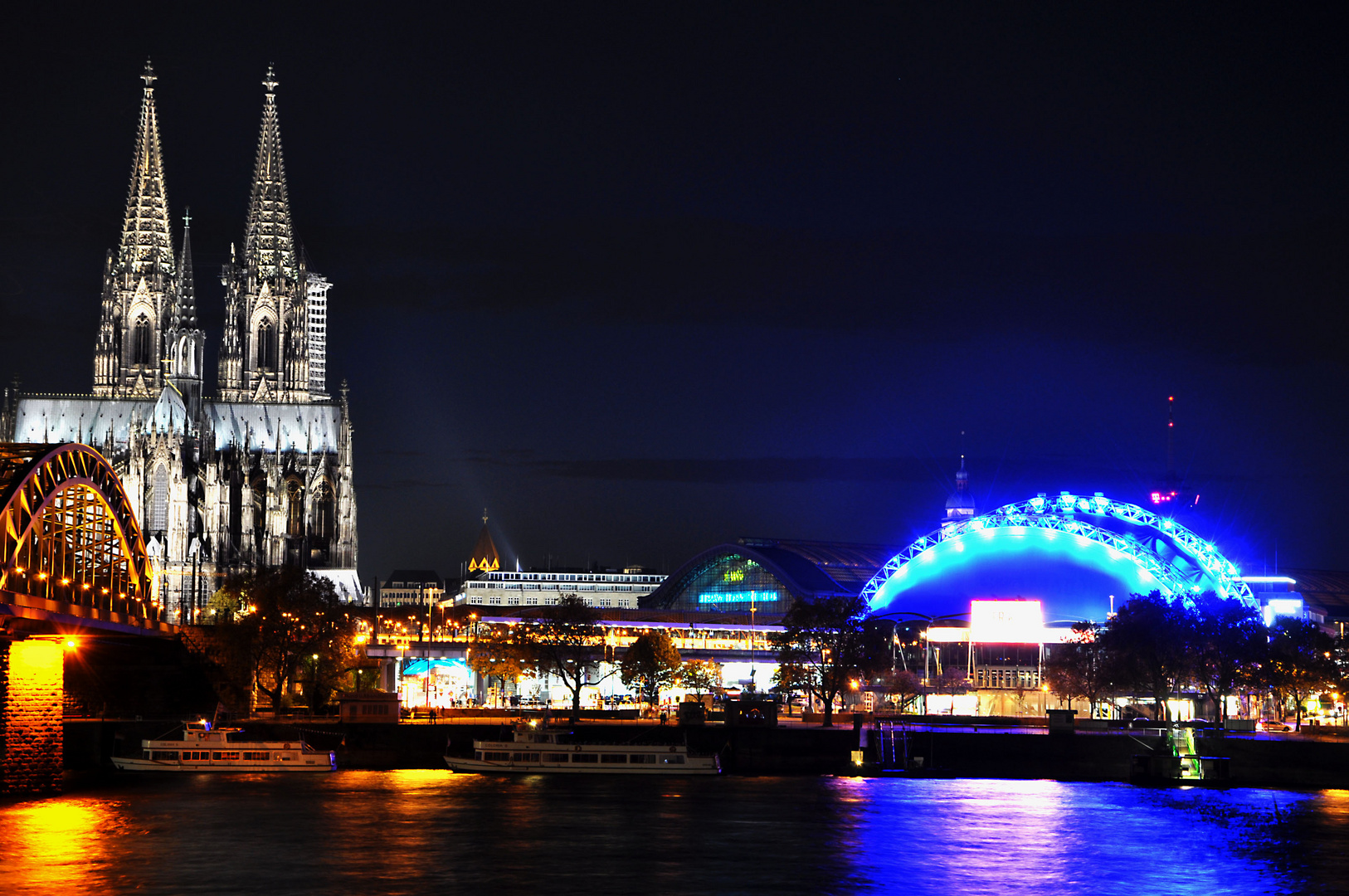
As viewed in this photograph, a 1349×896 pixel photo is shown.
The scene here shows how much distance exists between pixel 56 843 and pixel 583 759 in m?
46.0

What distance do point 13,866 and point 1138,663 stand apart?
9767cm

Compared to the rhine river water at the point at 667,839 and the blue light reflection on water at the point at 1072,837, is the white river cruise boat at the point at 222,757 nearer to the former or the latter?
the rhine river water at the point at 667,839

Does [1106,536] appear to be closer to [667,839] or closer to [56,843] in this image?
[667,839]

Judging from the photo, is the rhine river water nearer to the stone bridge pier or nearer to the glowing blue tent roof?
the stone bridge pier

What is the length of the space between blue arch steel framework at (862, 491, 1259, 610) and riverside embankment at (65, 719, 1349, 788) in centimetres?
5621

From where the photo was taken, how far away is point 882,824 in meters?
87.9

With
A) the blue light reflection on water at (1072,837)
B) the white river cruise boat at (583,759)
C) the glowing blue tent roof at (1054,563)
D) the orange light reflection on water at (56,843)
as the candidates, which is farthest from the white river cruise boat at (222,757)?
the glowing blue tent roof at (1054,563)

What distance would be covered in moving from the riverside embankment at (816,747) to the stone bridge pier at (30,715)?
18.8m

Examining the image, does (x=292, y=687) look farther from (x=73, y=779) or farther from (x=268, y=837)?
(x=268, y=837)

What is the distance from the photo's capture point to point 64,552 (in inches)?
4417

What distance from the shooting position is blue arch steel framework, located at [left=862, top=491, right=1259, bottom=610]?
Answer: 589 feet

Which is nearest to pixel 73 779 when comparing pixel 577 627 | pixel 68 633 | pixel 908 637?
pixel 68 633

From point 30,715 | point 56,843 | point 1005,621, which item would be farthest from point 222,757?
point 1005,621

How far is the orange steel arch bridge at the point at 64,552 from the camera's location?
99.1m
